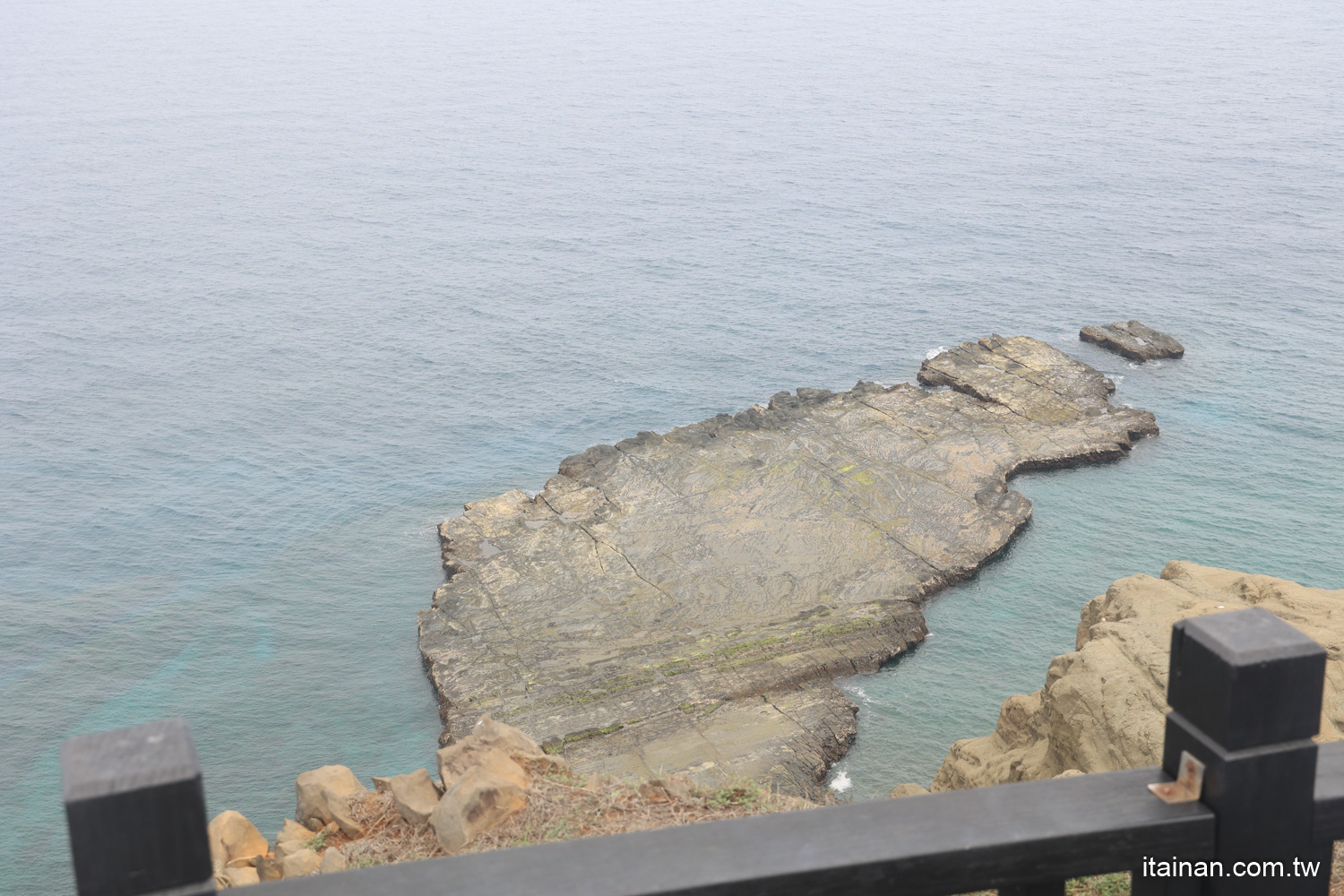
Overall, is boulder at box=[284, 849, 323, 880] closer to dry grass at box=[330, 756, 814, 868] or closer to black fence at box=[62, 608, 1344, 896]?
dry grass at box=[330, 756, 814, 868]

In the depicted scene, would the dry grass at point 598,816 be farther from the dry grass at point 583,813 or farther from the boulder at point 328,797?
the boulder at point 328,797

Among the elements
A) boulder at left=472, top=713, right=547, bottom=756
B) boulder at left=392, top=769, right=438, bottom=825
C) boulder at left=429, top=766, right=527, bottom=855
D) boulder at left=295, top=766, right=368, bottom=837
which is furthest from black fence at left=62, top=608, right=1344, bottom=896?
boulder at left=295, top=766, right=368, bottom=837

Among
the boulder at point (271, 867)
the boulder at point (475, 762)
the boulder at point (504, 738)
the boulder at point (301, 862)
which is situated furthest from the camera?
the boulder at point (504, 738)

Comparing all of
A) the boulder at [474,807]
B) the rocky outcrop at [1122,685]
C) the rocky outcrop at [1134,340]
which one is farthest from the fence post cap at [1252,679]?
the rocky outcrop at [1134,340]

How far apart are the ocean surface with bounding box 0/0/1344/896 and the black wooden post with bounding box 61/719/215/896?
73.0 ft

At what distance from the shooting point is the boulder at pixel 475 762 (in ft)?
36.7

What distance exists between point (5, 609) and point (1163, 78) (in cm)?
11462

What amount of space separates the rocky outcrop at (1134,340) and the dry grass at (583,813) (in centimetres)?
4313

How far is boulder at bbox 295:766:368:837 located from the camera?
42.5ft

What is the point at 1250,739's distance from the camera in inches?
122

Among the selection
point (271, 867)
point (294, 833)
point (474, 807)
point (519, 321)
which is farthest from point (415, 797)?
point (519, 321)

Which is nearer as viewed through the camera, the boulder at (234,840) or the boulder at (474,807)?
the boulder at (474,807)

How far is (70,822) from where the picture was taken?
98.3 inches

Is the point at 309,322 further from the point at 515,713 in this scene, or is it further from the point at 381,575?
the point at 515,713
